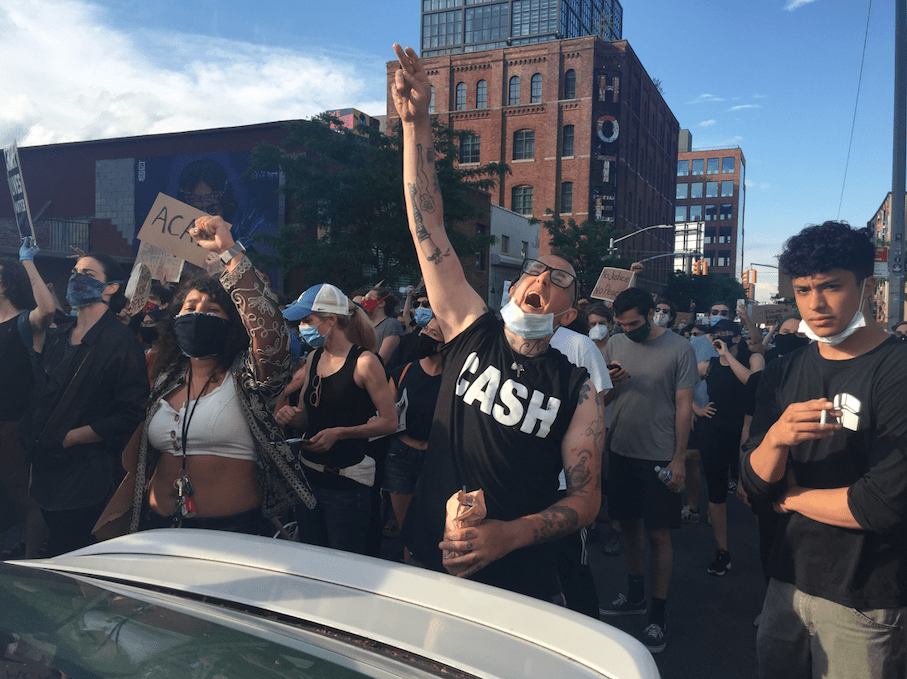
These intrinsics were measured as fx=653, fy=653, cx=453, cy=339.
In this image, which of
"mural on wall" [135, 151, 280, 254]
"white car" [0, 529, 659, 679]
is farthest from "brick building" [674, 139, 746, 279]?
"white car" [0, 529, 659, 679]

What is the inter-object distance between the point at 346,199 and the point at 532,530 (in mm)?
18589

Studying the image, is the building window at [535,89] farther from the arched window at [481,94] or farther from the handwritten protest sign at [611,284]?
the handwritten protest sign at [611,284]

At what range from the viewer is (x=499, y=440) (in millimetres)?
2121

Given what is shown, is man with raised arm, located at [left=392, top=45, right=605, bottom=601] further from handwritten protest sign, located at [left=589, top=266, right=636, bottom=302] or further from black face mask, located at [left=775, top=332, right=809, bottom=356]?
handwritten protest sign, located at [left=589, top=266, right=636, bottom=302]

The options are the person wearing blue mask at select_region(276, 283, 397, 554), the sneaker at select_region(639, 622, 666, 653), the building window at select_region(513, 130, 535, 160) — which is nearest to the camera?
the person wearing blue mask at select_region(276, 283, 397, 554)

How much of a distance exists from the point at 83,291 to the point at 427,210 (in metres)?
2.17

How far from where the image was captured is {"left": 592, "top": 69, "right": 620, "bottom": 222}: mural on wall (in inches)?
1911

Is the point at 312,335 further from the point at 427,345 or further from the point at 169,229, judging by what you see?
the point at 169,229

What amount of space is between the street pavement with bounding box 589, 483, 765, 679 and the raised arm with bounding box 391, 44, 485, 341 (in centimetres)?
269

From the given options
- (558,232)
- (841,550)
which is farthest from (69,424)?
(558,232)

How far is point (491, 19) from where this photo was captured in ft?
225

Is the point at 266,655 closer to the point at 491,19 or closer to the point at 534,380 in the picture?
the point at 534,380

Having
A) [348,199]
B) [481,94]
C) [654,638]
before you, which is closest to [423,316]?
[654,638]

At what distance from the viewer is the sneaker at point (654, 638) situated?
13.3 feet
